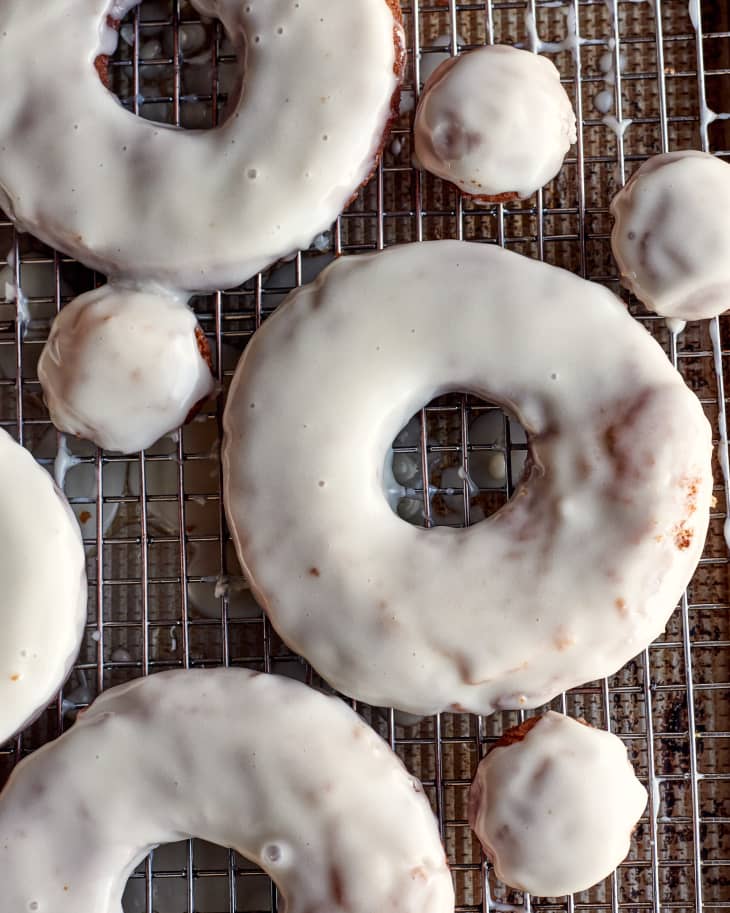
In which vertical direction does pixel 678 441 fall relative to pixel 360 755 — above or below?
above

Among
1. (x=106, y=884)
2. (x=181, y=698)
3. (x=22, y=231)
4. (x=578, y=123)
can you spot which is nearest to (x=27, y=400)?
(x=22, y=231)

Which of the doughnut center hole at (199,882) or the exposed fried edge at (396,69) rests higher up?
the exposed fried edge at (396,69)

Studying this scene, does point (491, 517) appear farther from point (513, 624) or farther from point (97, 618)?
point (97, 618)

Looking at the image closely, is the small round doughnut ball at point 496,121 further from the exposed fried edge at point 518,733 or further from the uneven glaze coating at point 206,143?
the exposed fried edge at point 518,733

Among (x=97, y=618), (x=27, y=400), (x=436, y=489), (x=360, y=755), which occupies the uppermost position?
(x=27, y=400)

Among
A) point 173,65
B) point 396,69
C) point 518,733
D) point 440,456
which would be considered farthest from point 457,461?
point 173,65

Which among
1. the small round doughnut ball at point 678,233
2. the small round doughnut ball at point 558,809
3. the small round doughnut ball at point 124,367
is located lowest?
the small round doughnut ball at point 558,809

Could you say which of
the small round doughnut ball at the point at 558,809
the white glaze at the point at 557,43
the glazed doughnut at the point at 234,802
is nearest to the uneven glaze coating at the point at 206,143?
the white glaze at the point at 557,43
